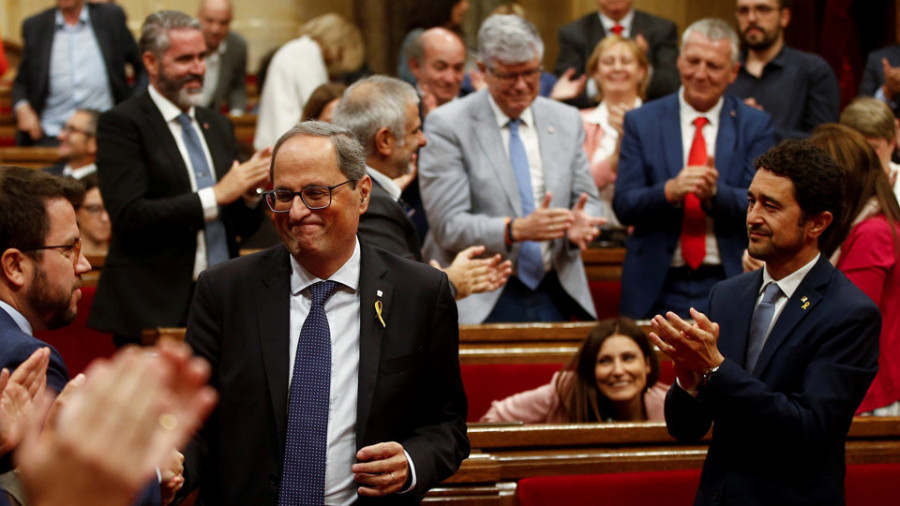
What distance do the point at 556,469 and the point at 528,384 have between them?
0.84 meters

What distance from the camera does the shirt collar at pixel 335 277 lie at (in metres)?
2.28

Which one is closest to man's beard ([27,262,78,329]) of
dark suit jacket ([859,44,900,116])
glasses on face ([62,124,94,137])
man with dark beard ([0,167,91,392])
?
man with dark beard ([0,167,91,392])

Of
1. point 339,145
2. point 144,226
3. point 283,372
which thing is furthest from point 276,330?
point 144,226

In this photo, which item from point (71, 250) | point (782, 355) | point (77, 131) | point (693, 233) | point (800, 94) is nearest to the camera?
point (71, 250)

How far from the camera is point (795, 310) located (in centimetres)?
231

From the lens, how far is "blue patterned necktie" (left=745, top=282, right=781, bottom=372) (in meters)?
2.38

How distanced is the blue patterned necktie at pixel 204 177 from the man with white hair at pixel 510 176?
70 cm

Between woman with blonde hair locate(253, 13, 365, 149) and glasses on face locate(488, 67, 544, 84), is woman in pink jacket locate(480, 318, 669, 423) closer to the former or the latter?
glasses on face locate(488, 67, 544, 84)

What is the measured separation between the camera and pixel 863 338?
7.42ft

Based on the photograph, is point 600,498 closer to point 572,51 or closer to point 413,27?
point 572,51

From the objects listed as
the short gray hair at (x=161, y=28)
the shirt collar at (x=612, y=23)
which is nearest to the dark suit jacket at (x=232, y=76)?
the shirt collar at (x=612, y=23)

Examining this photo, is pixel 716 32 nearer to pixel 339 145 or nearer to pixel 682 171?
pixel 682 171

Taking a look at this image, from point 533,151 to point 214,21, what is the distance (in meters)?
3.16

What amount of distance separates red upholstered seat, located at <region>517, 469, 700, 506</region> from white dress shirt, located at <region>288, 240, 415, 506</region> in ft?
2.25
